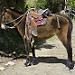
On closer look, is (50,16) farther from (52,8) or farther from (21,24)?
(52,8)

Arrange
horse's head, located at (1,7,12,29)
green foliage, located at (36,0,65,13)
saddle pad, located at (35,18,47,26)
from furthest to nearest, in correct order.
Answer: green foliage, located at (36,0,65,13) → horse's head, located at (1,7,12,29) → saddle pad, located at (35,18,47,26)

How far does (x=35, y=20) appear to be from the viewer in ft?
16.6

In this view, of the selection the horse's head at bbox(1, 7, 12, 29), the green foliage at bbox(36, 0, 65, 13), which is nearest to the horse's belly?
the horse's head at bbox(1, 7, 12, 29)

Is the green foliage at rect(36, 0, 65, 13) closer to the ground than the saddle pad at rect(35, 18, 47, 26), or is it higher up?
higher up

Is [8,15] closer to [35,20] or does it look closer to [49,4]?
[35,20]

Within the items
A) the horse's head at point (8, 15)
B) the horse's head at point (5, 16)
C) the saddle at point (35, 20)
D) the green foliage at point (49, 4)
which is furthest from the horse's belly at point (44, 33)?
the green foliage at point (49, 4)

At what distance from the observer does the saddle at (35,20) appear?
4.99 m

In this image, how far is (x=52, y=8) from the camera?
24.9 meters

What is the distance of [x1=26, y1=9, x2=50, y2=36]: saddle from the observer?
4.99 m

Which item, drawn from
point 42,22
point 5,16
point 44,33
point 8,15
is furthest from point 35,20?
point 5,16

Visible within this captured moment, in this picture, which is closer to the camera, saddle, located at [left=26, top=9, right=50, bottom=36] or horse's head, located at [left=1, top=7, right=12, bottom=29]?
saddle, located at [left=26, top=9, right=50, bottom=36]

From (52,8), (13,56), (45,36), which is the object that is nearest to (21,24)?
(45,36)

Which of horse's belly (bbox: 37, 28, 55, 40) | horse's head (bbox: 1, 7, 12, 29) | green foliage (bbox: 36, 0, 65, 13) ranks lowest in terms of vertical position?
horse's belly (bbox: 37, 28, 55, 40)

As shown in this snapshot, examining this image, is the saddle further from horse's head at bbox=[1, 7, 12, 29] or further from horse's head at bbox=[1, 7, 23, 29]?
horse's head at bbox=[1, 7, 12, 29]
